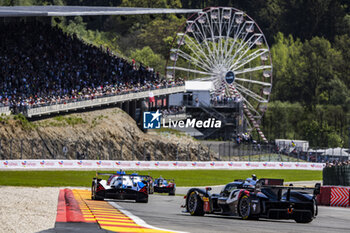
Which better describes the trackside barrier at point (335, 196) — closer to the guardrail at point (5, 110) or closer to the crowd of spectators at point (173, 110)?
the guardrail at point (5, 110)

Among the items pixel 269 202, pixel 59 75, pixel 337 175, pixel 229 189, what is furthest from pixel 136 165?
pixel 269 202

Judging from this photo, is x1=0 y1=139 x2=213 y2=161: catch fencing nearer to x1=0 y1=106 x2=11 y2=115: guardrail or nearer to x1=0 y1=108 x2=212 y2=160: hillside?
x1=0 y1=108 x2=212 y2=160: hillside

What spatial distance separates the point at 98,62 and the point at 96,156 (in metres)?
15.7

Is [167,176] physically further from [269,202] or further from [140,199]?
[269,202]

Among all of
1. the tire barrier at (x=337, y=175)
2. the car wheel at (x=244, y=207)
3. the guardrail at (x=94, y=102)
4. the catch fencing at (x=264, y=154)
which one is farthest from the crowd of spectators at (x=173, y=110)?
the car wheel at (x=244, y=207)

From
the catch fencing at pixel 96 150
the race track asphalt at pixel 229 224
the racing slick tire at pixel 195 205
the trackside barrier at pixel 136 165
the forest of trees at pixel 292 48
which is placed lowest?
the race track asphalt at pixel 229 224

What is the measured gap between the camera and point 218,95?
305 ft

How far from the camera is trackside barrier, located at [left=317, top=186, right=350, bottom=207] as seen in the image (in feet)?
101

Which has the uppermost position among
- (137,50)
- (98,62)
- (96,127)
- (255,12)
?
(255,12)

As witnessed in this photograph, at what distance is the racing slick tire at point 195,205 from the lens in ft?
66.6

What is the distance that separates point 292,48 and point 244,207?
436 ft

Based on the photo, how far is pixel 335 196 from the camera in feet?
102

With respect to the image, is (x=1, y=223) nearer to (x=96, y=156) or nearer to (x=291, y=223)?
(x=291, y=223)

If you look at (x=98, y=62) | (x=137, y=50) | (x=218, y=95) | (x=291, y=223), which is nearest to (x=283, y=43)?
(x=137, y=50)
